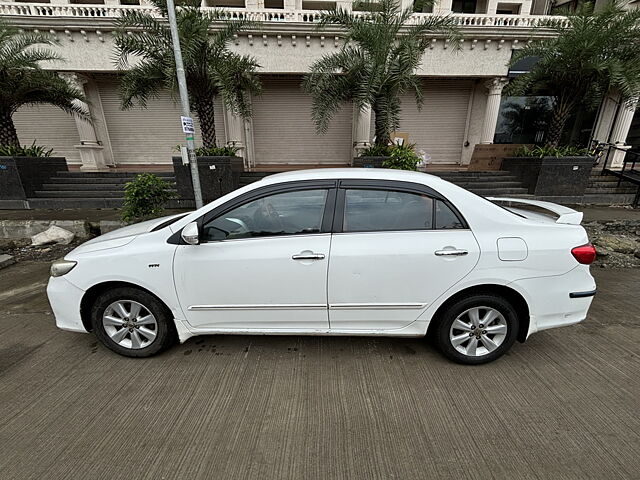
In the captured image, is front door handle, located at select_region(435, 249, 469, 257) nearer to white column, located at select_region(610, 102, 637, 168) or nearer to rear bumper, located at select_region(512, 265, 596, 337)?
rear bumper, located at select_region(512, 265, 596, 337)

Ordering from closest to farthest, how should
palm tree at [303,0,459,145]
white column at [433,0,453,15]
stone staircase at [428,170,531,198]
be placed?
palm tree at [303,0,459,145], stone staircase at [428,170,531,198], white column at [433,0,453,15]

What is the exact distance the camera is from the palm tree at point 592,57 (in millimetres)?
7090

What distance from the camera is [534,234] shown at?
2289 millimetres

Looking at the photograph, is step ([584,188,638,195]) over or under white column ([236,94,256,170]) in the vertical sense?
under

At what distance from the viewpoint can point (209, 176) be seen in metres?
7.96

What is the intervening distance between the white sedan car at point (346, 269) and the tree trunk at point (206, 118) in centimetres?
656

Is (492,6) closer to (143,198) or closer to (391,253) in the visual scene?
(143,198)

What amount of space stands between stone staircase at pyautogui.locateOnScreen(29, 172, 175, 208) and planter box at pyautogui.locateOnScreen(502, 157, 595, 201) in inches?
404

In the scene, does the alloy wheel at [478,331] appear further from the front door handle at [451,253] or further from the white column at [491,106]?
the white column at [491,106]

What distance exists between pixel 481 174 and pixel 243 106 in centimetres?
759

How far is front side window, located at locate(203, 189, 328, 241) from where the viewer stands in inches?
94.2

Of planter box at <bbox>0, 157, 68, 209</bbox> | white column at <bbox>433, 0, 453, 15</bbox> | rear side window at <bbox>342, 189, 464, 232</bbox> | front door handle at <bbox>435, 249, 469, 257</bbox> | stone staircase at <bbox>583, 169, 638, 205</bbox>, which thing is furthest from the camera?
white column at <bbox>433, 0, 453, 15</bbox>

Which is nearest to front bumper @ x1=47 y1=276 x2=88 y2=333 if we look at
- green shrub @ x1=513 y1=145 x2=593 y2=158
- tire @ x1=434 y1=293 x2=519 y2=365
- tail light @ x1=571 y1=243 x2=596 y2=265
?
tire @ x1=434 y1=293 x2=519 y2=365

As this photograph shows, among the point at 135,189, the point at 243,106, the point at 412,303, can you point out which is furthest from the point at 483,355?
the point at 243,106
